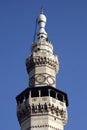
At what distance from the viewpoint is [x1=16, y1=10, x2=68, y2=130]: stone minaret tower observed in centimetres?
3528

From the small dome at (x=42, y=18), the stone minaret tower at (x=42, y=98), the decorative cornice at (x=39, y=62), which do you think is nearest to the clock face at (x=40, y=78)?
the stone minaret tower at (x=42, y=98)

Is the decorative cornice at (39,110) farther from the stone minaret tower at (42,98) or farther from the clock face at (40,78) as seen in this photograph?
the clock face at (40,78)

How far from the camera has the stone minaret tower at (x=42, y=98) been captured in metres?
35.3

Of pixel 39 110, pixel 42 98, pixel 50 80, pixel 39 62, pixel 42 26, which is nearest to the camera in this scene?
pixel 39 110

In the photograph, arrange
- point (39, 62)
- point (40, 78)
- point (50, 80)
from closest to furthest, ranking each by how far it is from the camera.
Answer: point (40, 78) → point (50, 80) → point (39, 62)

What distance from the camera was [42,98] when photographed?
1414 inches

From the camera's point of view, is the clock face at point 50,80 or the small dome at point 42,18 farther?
the small dome at point 42,18

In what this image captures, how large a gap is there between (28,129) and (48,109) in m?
1.85

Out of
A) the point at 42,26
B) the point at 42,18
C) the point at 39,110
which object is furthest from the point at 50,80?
the point at 42,18

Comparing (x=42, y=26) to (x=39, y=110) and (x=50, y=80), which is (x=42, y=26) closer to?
(x=50, y=80)

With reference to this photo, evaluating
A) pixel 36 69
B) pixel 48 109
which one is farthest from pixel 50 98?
pixel 36 69

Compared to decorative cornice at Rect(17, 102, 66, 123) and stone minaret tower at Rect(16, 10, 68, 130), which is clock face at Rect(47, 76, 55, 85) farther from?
decorative cornice at Rect(17, 102, 66, 123)

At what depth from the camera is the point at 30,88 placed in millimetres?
36500

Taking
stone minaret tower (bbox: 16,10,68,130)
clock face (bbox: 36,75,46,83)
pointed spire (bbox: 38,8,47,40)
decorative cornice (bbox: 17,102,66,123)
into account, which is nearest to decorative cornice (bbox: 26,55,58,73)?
stone minaret tower (bbox: 16,10,68,130)
